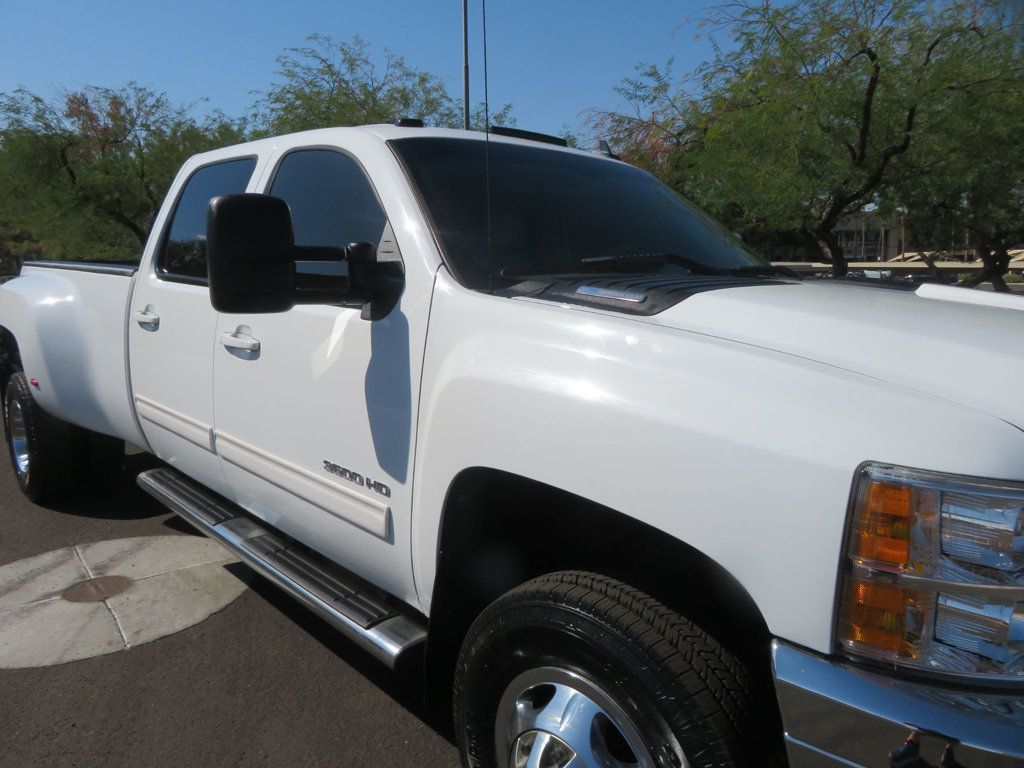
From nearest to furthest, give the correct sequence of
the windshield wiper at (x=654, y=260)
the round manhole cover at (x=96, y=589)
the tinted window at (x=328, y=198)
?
1. the windshield wiper at (x=654, y=260)
2. the tinted window at (x=328, y=198)
3. the round manhole cover at (x=96, y=589)

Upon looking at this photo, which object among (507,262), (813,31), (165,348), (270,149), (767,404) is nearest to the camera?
(767,404)

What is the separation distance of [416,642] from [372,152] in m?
1.54

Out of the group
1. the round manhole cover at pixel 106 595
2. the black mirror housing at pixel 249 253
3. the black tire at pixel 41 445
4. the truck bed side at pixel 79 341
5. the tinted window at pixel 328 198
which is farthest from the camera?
the black tire at pixel 41 445

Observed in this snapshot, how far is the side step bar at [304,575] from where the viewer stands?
2369mm

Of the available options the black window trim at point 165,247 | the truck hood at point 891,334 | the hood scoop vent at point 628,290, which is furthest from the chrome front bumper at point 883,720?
the black window trim at point 165,247

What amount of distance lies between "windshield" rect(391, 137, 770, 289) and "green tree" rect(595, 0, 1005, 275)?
22.7 feet

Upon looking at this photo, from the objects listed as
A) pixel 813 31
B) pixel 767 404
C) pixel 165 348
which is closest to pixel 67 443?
pixel 165 348

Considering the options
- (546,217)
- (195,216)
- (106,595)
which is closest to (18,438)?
(106,595)

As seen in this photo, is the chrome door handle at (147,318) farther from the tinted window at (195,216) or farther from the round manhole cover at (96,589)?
the round manhole cover at (96,589)

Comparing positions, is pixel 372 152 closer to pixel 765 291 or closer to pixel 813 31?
pixel 765 291

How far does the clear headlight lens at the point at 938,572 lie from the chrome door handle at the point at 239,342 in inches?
84.7

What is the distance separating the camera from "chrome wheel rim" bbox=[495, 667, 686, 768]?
1.71m

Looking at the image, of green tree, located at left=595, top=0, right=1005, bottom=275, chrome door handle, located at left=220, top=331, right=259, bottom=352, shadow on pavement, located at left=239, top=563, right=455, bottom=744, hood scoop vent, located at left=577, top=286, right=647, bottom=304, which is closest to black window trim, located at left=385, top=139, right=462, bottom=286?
hood scoop vent, located at left=577, top=286, right=647, bottom=304

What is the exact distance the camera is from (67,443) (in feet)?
15.9
